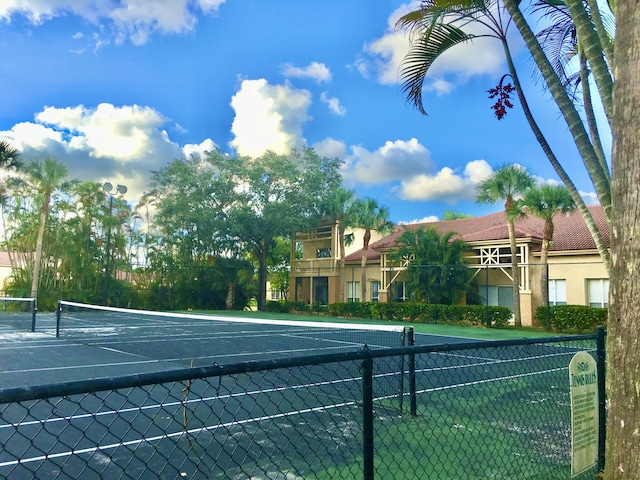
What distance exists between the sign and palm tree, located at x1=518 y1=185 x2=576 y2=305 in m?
22.0

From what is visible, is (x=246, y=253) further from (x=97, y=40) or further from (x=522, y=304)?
(x=97, y=40)

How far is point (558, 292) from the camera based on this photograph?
28156mm

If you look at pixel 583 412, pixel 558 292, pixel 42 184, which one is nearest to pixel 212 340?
pixel 583 412

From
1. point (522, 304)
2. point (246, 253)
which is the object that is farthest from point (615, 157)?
point (246, 253)

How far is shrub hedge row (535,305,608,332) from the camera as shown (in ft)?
73.0

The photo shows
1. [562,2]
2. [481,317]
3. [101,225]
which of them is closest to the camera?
[562,2]

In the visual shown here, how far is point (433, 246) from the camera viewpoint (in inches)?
1251

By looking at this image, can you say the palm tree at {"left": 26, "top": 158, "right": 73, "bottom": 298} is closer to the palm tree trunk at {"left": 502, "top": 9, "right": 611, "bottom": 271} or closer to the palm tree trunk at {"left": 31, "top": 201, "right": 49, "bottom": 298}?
the palm tree trunk at {"left": 31, "top": 201, "right": 49, "bottom": 298}

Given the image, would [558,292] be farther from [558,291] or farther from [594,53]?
[594,53]

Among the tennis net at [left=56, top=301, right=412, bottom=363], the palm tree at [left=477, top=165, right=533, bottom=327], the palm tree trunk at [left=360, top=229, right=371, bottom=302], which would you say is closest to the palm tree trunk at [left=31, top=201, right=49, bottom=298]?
the tennis net at [left=56, top=301, right=412, bottom=363]

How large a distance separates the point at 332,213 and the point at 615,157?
39.0 meters

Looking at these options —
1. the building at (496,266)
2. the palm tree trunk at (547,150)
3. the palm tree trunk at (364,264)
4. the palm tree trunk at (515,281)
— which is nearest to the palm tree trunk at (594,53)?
the palm tree trunk at (547,150)

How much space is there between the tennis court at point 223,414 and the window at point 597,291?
15.4 meters

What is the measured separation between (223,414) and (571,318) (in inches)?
782
